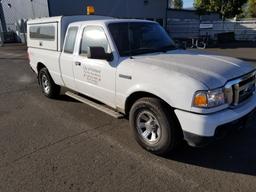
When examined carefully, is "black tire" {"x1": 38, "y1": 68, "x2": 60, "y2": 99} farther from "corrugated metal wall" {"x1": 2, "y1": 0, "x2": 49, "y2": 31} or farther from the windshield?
"corrugated metal wall" {"x1": 2, "y1": 0, "x2": 49, "y2": 31}

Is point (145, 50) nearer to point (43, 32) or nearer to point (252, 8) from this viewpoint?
point (43, 32)

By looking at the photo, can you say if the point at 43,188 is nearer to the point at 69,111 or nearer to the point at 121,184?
the point at 121,184

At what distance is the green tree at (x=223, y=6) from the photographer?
28337 millimetres

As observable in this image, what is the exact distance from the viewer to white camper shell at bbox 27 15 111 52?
5012 millimetres

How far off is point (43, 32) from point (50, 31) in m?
0.47

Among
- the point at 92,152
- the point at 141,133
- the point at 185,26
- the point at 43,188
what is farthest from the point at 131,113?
the point at 185,26

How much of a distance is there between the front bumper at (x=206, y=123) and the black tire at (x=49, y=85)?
390cm

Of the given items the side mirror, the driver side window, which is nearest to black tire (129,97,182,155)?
the side mirror

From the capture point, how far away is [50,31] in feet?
17.5

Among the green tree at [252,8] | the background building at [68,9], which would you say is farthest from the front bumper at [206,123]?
the green tree at [252,8]

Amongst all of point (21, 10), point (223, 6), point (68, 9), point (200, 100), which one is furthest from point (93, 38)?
point (223, 6)

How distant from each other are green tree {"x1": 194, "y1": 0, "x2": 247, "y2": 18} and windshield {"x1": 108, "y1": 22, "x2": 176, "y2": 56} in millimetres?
27517

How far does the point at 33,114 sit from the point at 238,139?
162 inches

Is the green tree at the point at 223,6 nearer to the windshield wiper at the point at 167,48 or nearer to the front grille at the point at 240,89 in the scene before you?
the windshield wiper at the point at 167,48
